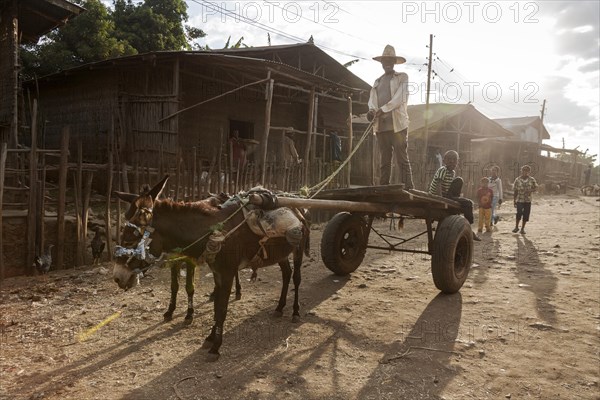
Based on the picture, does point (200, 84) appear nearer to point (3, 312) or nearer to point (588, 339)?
point (3, 312)

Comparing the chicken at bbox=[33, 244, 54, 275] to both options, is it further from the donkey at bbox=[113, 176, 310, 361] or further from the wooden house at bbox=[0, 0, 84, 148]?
the wooden house at bbox=[0, 0, 84, 148]

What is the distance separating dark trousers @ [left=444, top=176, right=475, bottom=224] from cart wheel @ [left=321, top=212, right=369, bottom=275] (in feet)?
4.81

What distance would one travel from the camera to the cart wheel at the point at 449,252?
5426mm

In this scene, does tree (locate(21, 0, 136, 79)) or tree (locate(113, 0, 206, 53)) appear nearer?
tree (locate(21, 0, 136, 79))

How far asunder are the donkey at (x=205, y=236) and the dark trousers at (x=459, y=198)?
3.21m

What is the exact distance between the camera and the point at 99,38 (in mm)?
17062

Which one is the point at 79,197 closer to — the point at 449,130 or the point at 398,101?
the point at 398,101

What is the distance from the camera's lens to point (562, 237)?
10.8m

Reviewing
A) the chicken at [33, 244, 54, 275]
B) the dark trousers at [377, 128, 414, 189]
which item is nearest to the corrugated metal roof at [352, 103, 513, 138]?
the dark trousers at [377, 128, 414, 189]

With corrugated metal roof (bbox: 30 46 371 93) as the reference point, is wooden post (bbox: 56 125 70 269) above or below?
below

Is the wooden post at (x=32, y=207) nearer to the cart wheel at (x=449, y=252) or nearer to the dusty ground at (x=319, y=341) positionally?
the dusty ground at (x=319, y=341)

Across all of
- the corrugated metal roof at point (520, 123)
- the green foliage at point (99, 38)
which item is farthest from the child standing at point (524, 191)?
the corrugated metal roof at point (520, 123)

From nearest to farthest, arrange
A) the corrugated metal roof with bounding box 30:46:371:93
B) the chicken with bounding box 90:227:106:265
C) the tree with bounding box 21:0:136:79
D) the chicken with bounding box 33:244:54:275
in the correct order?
the chicken with bounding box 33:244:54:275 < the chicken with bounding box 90:227:106:265 < the corrugated metal roof with bounding box 30:46:371:93 < the tree with bounding box 21:0:136:79

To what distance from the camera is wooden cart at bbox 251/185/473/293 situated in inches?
195
